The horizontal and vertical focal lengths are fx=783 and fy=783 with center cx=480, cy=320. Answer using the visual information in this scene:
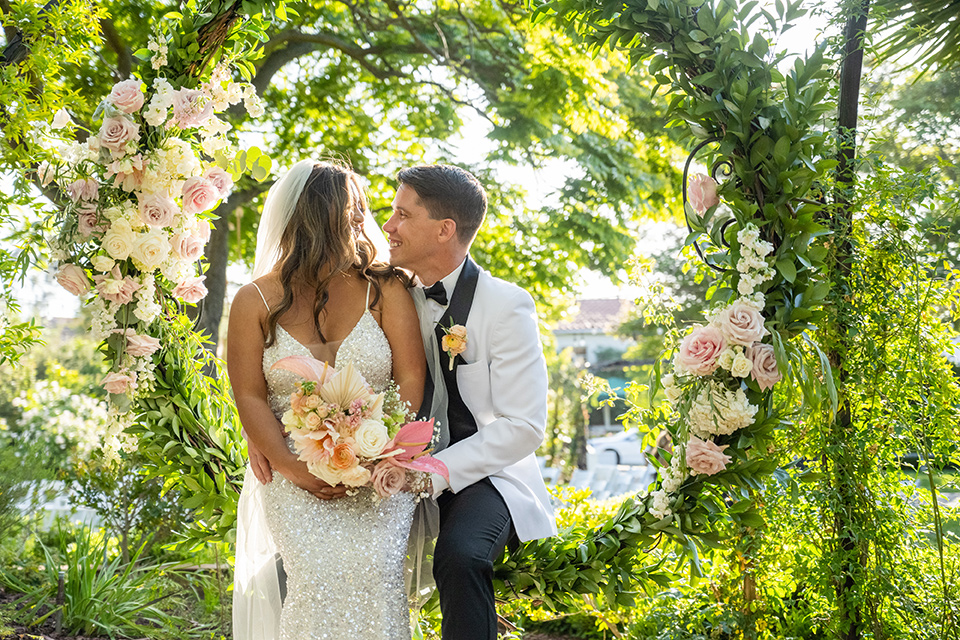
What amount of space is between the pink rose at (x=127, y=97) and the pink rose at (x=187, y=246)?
484 millimetres

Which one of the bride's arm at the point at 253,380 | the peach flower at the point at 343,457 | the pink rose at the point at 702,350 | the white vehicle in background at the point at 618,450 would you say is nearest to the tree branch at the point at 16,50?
the bride's arm at the point at 253,380

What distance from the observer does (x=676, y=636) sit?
11.3 feet

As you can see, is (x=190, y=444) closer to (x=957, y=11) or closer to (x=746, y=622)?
(x=746, y=622)

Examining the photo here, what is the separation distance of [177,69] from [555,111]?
5083 mm

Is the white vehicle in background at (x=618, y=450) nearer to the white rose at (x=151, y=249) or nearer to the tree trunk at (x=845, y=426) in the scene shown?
the tree trunk at (x=845, y=426)

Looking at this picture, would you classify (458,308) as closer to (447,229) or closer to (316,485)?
(447,229)

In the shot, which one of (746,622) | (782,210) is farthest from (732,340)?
(746,622)

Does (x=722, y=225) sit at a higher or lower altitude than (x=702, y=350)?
higher

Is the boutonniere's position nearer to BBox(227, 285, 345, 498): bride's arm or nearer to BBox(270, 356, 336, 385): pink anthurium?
BBox(270, 356, 336, 385): pink anthurium

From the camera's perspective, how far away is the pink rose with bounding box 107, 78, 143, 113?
2.75m

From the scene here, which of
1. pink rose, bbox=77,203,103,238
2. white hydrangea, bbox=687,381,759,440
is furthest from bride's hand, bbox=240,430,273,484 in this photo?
white hydrangea, bbox=687,381,759,440

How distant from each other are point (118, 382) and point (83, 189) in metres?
0.71

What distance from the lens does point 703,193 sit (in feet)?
8.32

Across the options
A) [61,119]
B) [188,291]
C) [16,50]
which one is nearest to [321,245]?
[188,291]
